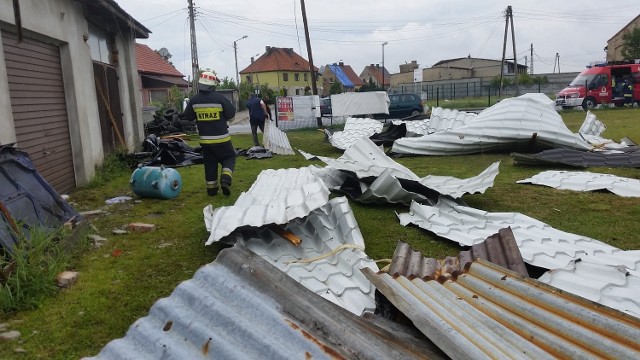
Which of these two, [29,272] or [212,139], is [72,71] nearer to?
[212,139]

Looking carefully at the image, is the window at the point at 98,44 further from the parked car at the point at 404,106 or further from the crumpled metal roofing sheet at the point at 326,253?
the parked car at the point at 404,106

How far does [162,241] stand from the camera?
15.9ft

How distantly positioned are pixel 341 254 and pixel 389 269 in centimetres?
75

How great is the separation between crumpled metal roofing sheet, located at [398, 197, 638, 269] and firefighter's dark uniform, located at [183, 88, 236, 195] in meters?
2.72

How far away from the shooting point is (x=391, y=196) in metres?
5.83

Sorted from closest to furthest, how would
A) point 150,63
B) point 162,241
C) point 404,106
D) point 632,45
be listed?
point 162,241, point 404,106, point 150,63, point 632,45

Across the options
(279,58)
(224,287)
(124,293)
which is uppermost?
(279,58)

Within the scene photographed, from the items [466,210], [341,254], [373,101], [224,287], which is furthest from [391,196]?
[373,101]

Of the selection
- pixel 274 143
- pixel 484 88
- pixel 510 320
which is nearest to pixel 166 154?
pixel 274 143

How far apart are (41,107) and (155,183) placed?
203 centimetres

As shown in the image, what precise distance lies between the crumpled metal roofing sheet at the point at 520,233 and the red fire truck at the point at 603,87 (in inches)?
853

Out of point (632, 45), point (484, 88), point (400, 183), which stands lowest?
point (400, 183)

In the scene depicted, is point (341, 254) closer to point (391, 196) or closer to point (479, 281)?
point (479, 281)

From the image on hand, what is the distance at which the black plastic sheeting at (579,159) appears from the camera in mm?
8250
